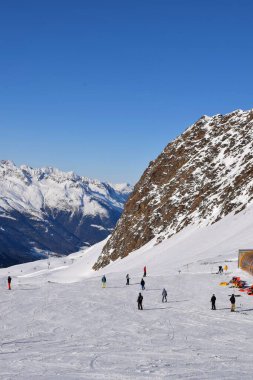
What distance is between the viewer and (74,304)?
40.3 meters

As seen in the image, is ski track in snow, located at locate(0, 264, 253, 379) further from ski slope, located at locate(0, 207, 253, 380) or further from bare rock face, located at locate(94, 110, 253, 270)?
bare rock face, located at locate(94, 110, 253, 270)

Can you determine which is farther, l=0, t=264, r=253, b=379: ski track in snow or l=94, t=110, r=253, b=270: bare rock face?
l=94, t=110, r=253, b=270: bare rock face

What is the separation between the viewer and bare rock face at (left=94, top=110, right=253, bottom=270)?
10731 centimetres

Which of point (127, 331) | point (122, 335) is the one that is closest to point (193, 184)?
point (127, 331)

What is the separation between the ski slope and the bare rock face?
47.7 meters

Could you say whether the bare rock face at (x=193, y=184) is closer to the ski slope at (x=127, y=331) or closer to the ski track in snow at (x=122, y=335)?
the ski slope at (x=127, y=331)

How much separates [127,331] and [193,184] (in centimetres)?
9537

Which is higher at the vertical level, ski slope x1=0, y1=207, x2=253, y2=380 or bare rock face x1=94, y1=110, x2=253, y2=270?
bare rock face x1=94, y1=110, x2=253, y2=270

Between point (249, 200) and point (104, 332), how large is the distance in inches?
2842

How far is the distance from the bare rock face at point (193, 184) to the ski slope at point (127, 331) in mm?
47709

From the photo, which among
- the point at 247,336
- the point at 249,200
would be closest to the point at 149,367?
the point at 247,336

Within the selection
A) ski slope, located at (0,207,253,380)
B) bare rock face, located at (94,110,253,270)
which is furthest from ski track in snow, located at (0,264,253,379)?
bare rock face, located at (94,110,253,270)

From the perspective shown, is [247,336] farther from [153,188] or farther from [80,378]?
[153,188]

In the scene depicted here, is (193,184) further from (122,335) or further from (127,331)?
(122,335)
